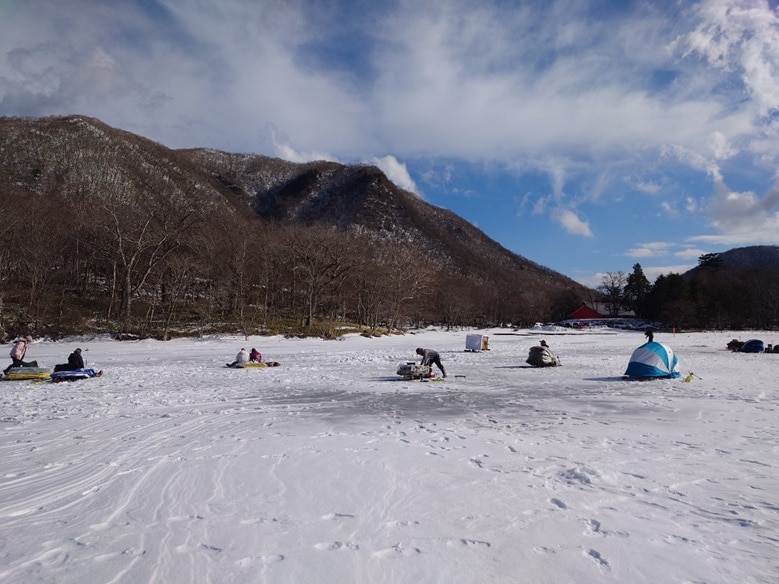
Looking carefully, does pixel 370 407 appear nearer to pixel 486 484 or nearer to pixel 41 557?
pixel 486 484

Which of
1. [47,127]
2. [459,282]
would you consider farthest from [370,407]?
[47,127]

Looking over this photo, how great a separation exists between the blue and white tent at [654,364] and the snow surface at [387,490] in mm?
5210

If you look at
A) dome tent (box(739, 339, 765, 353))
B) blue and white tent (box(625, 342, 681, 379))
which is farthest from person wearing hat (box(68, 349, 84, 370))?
dome tent (box(739, 339, 765, 353))

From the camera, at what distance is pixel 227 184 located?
17225 cm

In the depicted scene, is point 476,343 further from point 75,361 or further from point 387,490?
point 387,490

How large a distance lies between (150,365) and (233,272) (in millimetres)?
34881

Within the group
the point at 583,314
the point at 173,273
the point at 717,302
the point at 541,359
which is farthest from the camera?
the point at 583,314

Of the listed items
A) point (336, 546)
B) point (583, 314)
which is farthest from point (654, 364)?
point (583, 314)

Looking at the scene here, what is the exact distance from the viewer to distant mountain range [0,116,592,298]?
99475mm

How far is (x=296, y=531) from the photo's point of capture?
4844 mm

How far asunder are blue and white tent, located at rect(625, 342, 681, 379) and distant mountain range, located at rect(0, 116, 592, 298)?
62.7m

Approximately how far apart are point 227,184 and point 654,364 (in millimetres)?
172840

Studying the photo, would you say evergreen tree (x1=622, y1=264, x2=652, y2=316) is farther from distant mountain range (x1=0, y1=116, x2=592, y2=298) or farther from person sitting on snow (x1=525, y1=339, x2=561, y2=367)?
person sitting on snow (x1=525, y1=339, x2=561, y2=367)

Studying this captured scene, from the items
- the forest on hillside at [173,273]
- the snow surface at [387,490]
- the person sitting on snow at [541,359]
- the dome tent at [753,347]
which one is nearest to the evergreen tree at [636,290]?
the forest on hillside at [173,273]
